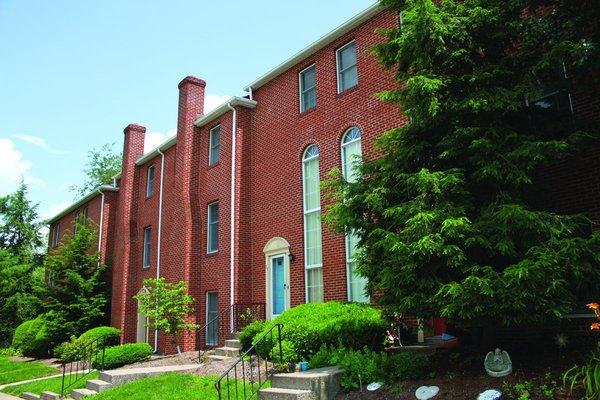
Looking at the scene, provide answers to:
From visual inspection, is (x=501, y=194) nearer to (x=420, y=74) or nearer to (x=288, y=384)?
(x=420, y=74)

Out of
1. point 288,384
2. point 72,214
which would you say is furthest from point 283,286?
point 72,214

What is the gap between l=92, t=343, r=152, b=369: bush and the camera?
15.6m

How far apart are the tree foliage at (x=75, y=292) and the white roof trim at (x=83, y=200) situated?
287 centimetres

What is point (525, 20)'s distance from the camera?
817 cm

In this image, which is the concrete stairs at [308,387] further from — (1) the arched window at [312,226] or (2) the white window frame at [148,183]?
(2) the white window frame at [148,183]

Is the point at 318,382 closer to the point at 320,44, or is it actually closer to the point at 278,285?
the point at 278,285

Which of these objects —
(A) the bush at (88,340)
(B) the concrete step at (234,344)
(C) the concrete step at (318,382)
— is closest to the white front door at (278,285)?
(B) the concrete step at (234,344)

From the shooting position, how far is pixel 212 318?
17.7 m

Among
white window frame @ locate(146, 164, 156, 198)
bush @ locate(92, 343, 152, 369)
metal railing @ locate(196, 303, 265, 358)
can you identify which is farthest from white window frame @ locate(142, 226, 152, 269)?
bush @ locate(92, 343, 152, 369)

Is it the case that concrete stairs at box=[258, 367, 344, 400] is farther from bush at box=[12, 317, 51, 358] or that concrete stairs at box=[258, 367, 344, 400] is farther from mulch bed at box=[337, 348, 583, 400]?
bush at box=[12, 317, 51, 358]

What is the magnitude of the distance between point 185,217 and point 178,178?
1696 mm

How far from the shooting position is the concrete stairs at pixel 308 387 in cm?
823

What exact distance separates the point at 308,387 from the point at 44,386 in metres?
9.81

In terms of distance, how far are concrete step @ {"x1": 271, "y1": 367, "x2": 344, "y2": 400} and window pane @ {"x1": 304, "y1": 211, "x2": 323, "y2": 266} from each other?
5466 millimetres
